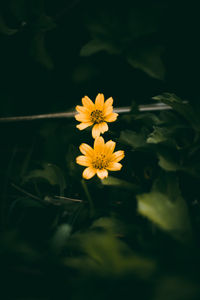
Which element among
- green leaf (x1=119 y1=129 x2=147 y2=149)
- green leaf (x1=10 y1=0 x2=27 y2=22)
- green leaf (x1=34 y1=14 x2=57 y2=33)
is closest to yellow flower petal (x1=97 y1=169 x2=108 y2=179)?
green leaf (x1=119 y1=129 x2=147 y2=149)

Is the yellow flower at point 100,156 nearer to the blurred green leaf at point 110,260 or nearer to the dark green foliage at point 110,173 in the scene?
the dark green foliage at point 110,173

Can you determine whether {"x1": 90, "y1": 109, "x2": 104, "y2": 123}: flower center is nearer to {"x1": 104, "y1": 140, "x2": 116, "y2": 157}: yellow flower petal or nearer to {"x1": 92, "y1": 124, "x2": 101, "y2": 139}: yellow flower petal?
{"x1": 92, "y1": 124, "x2": 101, "y2": 139}: yellow flower petal

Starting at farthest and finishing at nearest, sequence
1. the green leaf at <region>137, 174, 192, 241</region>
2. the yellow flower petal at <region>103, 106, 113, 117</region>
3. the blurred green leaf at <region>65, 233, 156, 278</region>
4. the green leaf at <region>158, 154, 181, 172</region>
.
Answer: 1. the yellow flower petal at <region>103, 106, 113, 117</region>
2. the green leaf at <region>158, 154, 181, 172</region>
3. the green leaf at <region>137, 174, 192, 241</region>
4. the blurred green leaf at <region>65, 233, 156, 278</region>

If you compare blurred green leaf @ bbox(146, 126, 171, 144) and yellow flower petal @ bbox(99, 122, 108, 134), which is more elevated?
yellow flower petal @ bbox(99, 122, 108, 134)

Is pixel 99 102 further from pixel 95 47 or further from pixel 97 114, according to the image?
pixel 95 47

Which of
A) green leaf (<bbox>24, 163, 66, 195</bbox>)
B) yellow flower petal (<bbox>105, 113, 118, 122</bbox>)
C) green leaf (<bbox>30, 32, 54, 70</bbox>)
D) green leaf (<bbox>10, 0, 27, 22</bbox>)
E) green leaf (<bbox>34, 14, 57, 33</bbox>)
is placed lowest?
green leaf (<bbox>24, 163, 66, 195</bbox>)

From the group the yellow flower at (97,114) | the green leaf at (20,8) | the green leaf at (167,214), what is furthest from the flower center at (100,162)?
the green leaf at (20,8)

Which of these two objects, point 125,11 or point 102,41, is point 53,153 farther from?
point 125,11

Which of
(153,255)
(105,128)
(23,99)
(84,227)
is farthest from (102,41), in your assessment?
(153,255)

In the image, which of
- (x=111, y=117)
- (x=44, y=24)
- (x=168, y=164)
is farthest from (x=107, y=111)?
(x=44, y=24)
